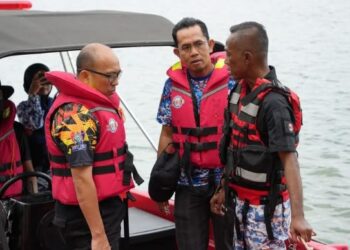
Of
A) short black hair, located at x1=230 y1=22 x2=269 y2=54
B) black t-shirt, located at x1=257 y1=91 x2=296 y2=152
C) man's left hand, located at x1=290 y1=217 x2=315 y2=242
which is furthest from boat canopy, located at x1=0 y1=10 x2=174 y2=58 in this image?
man's left hand, located at x1=290 y1=217 x2=315 y2=242

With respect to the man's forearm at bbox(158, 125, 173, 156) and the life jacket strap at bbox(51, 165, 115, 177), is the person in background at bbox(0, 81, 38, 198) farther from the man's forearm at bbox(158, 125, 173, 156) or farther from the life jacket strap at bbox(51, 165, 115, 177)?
the life jacket strap at bbox(51, 165, 115, 177)

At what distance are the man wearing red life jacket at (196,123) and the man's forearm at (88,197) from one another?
0.67 m

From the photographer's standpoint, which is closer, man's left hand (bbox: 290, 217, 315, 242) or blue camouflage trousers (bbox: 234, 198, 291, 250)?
man's left hand (bbox: 290, 217, 315, 242)

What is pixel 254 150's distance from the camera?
2760mm

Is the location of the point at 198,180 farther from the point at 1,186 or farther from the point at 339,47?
the point at 339,47

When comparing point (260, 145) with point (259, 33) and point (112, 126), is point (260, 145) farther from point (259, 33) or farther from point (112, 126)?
point (112, 126)

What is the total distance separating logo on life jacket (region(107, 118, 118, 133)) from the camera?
283 centimetres

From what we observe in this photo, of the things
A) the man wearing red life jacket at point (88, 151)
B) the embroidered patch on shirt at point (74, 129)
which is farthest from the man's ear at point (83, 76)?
the embroidered patch on shirt at point (74, 129)

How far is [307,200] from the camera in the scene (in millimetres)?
9617

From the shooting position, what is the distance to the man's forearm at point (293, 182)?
258 centimetres

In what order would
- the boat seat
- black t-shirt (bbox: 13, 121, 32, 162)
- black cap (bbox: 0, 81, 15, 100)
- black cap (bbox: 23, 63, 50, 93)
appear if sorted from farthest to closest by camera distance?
1. black cap (bbox: 23, 63, 50, 93)
2. black t-shirt (bbox: 13, 121, 32, 162)
3. black cap (bbox: 0, 81, 15, 100)
4. the boat seat

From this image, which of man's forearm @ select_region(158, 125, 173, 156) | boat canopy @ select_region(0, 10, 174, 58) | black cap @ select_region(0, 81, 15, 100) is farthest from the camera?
black cap @ select_region(0, 81, 15, 100)

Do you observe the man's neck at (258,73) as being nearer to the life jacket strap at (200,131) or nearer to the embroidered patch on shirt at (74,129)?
the life jacket strap at (200,131)

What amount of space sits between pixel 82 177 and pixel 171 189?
797 millimetres
